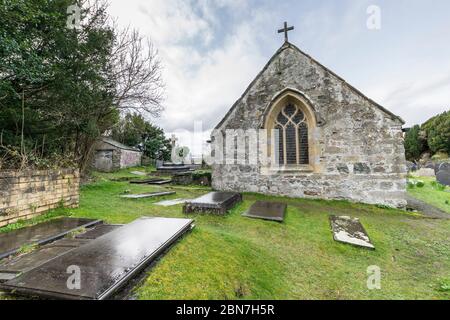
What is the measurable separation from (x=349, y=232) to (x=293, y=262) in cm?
202

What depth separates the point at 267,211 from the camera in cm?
570

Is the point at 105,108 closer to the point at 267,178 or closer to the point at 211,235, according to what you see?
the point at 267,178

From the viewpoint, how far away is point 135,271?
2.02m

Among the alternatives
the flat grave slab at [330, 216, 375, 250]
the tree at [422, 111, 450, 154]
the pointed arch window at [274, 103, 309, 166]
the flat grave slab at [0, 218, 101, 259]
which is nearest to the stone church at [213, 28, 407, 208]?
the pointed arch window at [274, 103, 309, 166]

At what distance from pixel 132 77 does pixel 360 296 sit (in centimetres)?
1161

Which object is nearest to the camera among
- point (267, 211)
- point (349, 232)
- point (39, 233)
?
point (39, 233)

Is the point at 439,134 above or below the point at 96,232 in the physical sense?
above

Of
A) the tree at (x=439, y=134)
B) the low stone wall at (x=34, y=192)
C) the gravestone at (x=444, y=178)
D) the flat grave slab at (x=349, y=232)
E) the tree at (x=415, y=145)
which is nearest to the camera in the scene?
the low stone wall at (x=34, y=192)

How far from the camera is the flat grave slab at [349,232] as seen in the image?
13.1 feet

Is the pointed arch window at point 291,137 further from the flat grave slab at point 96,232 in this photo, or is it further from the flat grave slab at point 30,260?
the flat grave slab at point 30,260

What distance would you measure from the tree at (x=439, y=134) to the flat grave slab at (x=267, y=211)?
40.9 meters

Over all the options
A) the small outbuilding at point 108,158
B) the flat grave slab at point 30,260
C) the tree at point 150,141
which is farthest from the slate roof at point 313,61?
the tree at point 150,141

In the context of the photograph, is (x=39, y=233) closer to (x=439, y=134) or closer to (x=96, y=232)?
(x=96, y=232)

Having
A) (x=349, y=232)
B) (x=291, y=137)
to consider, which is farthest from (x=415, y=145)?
(x=349, y=232)
